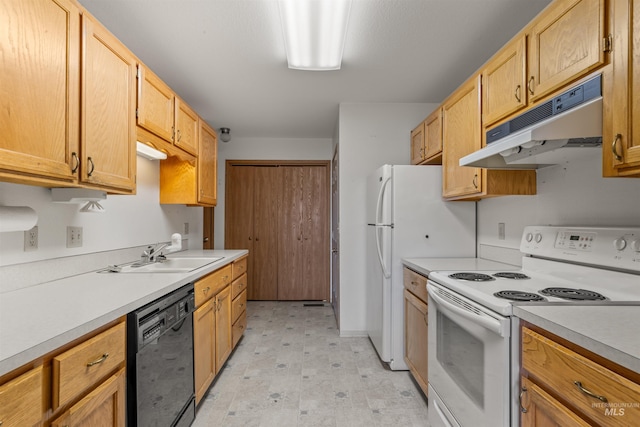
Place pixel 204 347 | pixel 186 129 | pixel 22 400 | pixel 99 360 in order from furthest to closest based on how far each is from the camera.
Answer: pixel 186 129 → pixel 204 347 → pixel 99 360 → pixel 22 400

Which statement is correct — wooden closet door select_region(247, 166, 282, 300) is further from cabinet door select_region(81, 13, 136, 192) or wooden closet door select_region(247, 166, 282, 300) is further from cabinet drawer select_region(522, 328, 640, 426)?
cabinet drawer select_region(522, 328, 640, 426)

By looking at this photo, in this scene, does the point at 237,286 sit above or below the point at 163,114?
below

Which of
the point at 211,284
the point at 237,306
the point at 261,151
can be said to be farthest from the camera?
the point at 261,151

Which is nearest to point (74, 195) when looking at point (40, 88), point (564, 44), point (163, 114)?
point (40, 88)

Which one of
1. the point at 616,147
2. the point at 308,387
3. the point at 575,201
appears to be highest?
the point at 616,147

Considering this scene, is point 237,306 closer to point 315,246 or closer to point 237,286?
point 237,286

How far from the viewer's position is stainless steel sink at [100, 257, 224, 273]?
75.2 inches

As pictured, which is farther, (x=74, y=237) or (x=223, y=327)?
(x=223, y=327)

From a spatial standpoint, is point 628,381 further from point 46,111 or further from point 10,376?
point 46,111

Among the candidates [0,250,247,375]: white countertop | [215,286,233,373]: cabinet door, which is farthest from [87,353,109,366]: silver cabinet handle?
[215,286,233,373]: cabinet door

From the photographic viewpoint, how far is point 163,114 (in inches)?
82.5

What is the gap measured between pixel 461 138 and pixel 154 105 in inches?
80.5

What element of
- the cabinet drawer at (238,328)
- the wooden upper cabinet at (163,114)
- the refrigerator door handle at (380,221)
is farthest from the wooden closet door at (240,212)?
the refrigerator door handle at (380,221)

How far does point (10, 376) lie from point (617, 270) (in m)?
2.10
